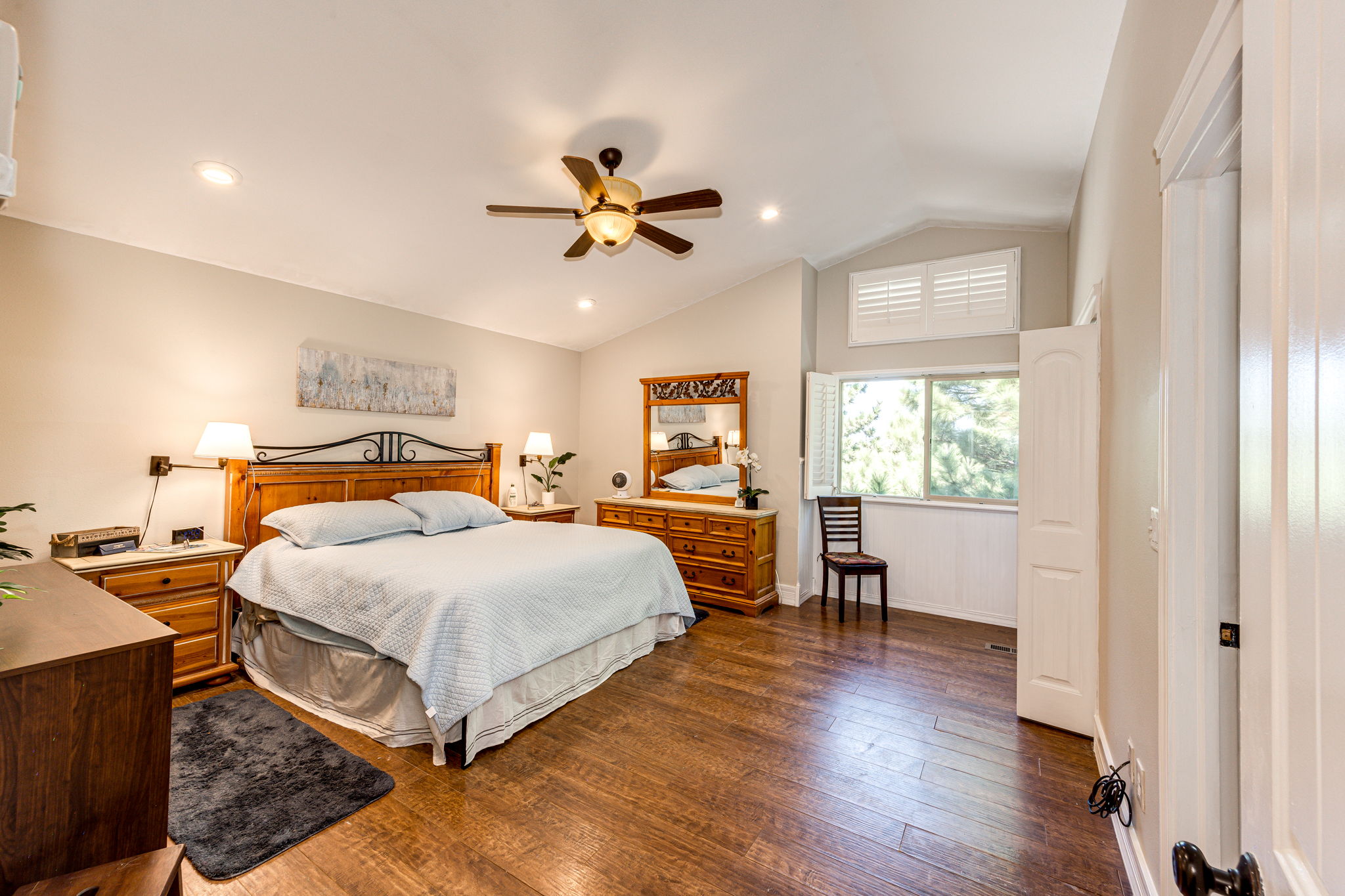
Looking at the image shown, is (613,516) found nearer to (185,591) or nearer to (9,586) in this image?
(185,591)

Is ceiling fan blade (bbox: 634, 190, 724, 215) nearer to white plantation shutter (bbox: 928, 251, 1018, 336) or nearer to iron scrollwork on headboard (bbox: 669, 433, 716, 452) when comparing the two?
white plantation shutter (bbox: 928, 251, 1018, 336)

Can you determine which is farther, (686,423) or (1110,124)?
(686,423)

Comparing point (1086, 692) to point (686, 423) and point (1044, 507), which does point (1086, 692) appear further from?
point (686, 423)

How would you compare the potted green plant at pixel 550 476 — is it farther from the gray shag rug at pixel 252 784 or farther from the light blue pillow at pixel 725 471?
the gray shag rug at pixel 252 784

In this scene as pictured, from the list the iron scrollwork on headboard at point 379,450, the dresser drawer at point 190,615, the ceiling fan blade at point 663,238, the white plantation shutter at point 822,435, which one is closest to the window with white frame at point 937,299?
the white plantation shutter at point 822,435

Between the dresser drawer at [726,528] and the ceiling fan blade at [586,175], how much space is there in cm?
292

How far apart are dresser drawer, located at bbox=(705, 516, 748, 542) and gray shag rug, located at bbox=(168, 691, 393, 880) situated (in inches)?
118

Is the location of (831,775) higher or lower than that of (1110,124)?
lower

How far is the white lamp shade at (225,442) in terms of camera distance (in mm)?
3131

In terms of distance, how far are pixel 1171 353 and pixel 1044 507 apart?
159 cm

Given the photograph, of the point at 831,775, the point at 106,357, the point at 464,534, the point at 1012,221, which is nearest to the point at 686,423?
the point at 464,534

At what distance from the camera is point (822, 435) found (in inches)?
189

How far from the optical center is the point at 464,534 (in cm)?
382

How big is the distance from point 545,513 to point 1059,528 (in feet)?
12.9
